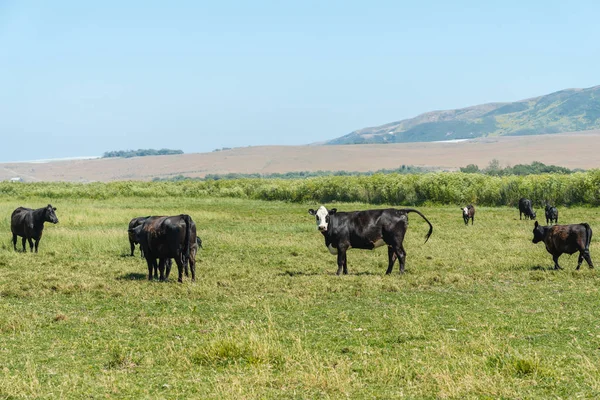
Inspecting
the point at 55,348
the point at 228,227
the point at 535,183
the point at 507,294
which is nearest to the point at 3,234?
the point at 228,227

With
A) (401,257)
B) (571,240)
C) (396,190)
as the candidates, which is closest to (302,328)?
(401,257)

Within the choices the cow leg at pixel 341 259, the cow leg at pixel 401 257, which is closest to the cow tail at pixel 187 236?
the cow leg at pixel 341 259

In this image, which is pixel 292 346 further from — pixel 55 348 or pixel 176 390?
pixel 55 348

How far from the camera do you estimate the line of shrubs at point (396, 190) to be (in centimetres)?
5200

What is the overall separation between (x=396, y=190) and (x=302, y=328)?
48895mm

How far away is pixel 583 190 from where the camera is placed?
51.2 metres

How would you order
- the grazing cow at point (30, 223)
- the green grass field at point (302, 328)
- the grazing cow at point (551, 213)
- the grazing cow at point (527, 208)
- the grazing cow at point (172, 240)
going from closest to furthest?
the green grass field at point (302, 328)
the grazing cow at point (172, 240)
the grazing cow at point (30, 223)
the grazing cow at point (551, 213)
the grazing cow at point (527, 208)

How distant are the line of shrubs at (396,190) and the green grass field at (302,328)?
31996 mm

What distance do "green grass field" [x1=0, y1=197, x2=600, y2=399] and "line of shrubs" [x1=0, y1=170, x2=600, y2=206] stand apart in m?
32.0

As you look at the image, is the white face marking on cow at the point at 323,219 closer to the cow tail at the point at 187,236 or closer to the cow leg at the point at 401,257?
the cow leg at the point at 401,257

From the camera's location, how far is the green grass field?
823 cm

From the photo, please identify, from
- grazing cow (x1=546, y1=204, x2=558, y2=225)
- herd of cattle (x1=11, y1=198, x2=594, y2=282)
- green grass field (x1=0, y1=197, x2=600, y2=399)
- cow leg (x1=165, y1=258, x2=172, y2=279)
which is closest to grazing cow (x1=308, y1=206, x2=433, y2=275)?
herd of cattle (x1=11, y1=198, x2=594, y2=282)

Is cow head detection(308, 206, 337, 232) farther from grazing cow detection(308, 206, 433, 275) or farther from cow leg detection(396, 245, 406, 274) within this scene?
cow leg detection(396, 245, 406, 274)

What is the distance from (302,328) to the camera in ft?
37.8
